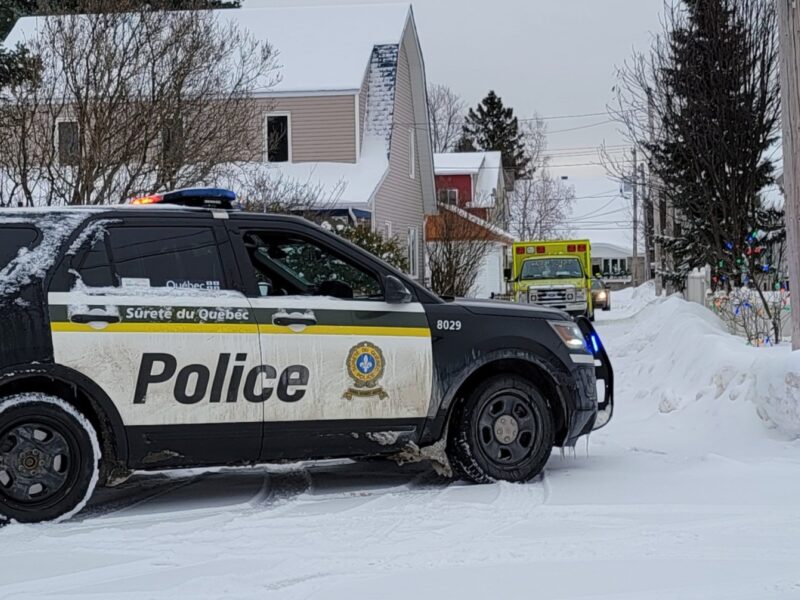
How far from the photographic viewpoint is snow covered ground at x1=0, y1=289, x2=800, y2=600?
4.77m

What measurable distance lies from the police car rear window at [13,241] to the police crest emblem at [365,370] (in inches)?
83.4

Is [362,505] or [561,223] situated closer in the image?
[362,505]

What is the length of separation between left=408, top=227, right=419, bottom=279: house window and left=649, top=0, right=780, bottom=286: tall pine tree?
11.9 meters

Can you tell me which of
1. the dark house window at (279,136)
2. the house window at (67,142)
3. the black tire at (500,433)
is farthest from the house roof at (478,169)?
the black tire at (500,433)

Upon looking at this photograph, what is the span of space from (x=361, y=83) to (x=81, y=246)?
1969cm

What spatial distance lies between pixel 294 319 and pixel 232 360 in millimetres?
480

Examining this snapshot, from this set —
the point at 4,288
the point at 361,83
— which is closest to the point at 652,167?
the point at 361,83

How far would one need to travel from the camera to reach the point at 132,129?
13711mm

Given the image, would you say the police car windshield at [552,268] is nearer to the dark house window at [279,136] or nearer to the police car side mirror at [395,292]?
the dark house window at [279,136]

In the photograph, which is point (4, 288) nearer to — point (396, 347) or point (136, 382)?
point (136, 382)

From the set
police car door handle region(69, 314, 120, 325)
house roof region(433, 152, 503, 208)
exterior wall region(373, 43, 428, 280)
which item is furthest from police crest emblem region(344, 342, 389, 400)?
house roof region(433, 152, 503, 208)

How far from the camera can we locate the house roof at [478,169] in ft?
176

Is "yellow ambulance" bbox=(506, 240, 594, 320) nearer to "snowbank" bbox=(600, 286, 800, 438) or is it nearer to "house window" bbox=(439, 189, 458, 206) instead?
"snowbank" bbox=(600, 286, 800, 438)

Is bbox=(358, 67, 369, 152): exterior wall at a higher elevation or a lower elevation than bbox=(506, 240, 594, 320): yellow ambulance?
higher
